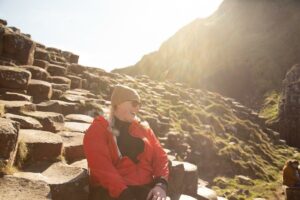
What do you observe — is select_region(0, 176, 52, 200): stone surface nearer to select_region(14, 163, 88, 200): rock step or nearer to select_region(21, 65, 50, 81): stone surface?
select_region(14, 163, 88, 200): rock step

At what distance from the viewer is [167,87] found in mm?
22484

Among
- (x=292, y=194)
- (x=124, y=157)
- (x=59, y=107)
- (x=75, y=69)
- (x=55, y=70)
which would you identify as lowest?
(x=292, y=194)

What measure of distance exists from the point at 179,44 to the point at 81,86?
78658 mm

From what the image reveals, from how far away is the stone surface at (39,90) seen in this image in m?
8.53

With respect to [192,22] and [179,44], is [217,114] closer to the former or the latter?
[179,44]

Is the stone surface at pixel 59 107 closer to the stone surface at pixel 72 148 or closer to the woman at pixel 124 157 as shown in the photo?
the stone surface at pixel 72 148

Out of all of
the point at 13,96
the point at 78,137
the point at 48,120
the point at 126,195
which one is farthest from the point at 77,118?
the point at 126,195

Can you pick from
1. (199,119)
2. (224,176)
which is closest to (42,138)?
(224,176)

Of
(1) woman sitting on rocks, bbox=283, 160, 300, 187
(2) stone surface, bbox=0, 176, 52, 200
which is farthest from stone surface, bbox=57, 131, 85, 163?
(1) woman sitting on rocks, bbox=283, 160, 300, 187

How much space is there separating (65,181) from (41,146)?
0.95 metres

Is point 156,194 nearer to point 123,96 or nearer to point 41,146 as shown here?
A: point 123,96

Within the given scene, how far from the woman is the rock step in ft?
0.52

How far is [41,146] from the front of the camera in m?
4.80

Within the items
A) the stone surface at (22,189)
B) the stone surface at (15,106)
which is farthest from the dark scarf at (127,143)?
the stone surface at (15,106)
